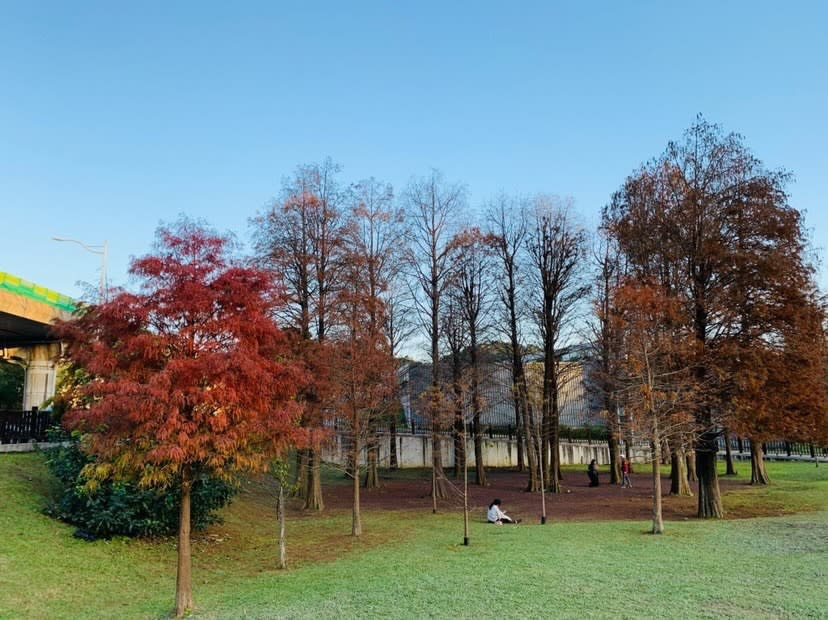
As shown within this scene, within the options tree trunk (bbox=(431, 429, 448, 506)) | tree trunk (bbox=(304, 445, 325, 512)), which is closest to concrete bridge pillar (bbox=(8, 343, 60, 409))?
tree trunk (bbox=(304, 445, 325, 512))

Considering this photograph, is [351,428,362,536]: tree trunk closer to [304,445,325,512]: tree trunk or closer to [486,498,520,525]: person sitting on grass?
[486,498,520,525]: person sitting on grass

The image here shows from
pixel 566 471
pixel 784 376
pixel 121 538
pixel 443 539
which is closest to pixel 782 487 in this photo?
pixel 784 376

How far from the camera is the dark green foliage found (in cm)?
3416

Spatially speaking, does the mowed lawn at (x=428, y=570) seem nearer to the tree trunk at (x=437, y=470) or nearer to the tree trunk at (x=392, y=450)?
the tree trunk at (x=437, y=470)

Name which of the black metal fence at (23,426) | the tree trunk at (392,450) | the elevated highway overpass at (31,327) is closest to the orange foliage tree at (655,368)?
the elevated highway overpass at (31,327)

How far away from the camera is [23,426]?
57.2 feet

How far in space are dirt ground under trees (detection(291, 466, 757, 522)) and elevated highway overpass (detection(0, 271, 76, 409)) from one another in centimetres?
1187

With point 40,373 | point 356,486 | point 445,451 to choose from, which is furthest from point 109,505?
point 445,451

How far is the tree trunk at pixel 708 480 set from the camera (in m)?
17.0

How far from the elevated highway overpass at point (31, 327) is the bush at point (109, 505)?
294cm

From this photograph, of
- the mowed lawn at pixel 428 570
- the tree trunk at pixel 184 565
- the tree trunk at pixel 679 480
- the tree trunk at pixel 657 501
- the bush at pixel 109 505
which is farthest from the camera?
the tree trunk at pixel 679 480

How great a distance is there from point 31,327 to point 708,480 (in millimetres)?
23916

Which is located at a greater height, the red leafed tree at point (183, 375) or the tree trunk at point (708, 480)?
the red leafed tree at point (183, 375)

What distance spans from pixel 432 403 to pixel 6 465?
11.3 metres
